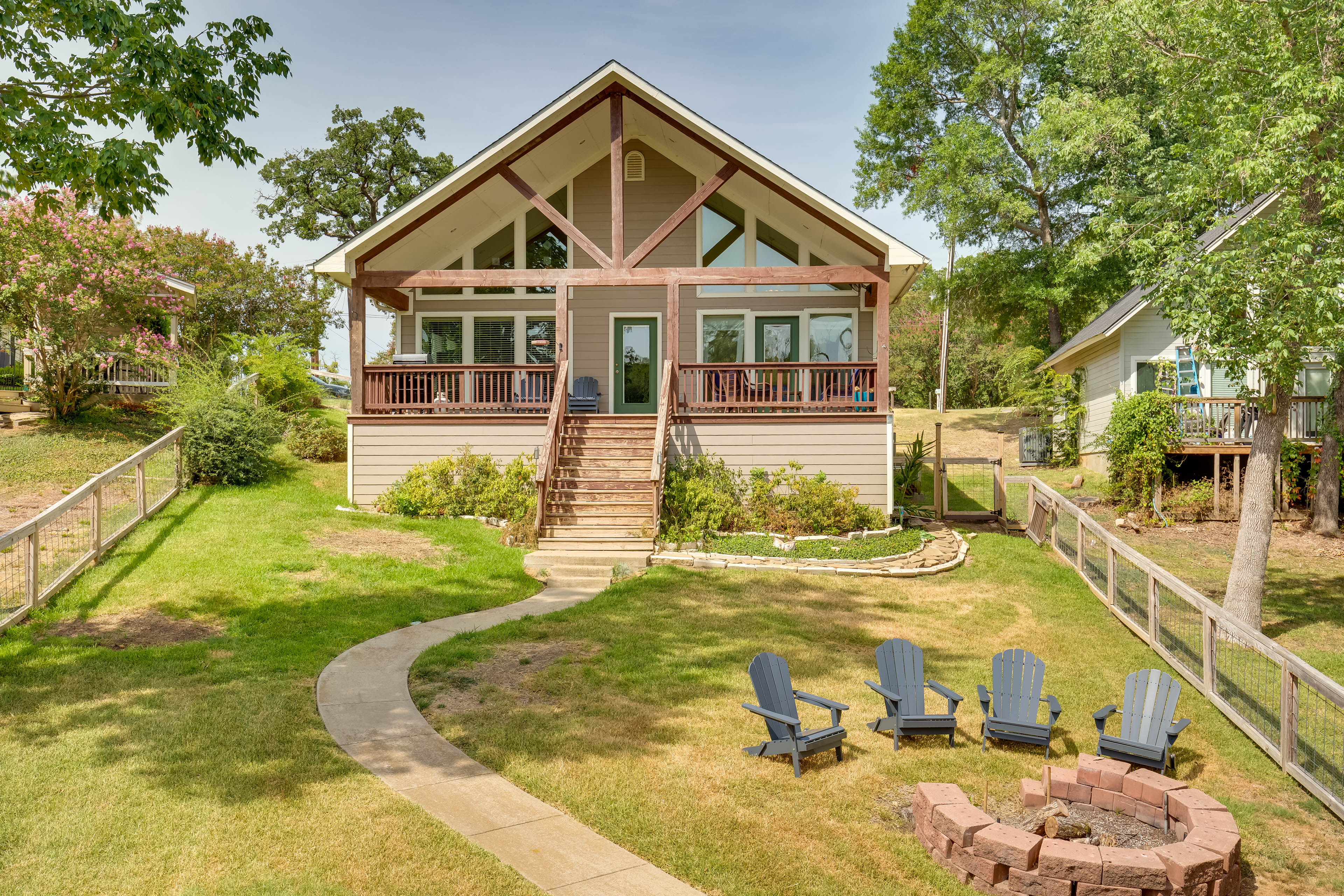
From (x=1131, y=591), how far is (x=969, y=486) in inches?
440

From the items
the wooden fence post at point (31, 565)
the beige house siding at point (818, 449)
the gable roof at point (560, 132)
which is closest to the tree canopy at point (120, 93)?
the wooden fence post at point (31, 565)

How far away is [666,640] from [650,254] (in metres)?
9.94

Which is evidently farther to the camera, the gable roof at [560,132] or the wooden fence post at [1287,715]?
the gable roof at [560,132]

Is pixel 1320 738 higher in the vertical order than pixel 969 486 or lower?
lower

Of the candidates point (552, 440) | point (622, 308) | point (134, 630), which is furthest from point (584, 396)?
point (134, 630)

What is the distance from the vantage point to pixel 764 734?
21.0 ft

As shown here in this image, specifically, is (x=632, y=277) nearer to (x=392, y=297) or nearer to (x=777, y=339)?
(x=777, y=339)

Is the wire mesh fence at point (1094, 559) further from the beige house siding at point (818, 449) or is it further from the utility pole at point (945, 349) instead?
the utility pole at point (945, 349)

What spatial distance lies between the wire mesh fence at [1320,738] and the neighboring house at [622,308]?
7.95 m

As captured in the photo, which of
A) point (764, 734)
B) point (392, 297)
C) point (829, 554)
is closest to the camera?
point (764, 734)

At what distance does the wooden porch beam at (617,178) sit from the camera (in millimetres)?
14477

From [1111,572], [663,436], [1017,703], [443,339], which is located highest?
[443,339]

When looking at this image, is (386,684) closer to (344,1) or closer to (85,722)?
(85,722)

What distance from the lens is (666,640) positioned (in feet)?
28.4
